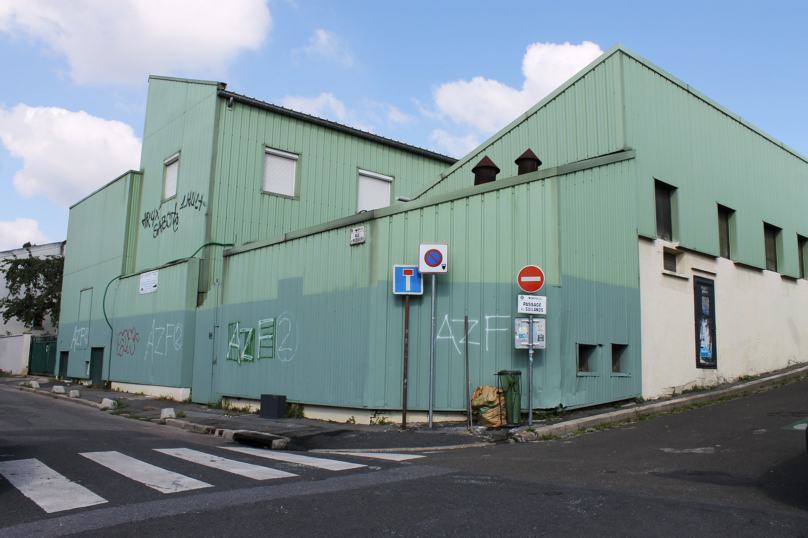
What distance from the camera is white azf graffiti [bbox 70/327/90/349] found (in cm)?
2331

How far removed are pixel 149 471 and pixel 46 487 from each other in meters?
1.04

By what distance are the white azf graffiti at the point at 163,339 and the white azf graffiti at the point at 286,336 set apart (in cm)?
479

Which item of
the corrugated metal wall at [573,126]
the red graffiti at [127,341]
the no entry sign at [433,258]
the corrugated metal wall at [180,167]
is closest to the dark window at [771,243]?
the corrugated metal wall at [573,126]

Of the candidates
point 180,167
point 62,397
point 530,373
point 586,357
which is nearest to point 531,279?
point 530,373

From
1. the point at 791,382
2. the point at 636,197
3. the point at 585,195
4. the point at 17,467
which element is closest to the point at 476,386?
the point at 585,195

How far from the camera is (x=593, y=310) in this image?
1170 centimetres

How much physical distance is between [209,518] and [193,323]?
43.6ft

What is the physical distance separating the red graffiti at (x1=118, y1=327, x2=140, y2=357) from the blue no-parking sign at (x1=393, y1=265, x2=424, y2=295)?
40.1 ft

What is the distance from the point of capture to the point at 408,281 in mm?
10953

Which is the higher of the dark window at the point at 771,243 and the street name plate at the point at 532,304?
the dark window at the point at 771,243

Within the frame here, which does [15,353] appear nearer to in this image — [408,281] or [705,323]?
[408,281]

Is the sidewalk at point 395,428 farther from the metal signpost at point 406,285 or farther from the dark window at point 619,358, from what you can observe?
the metal signpost at point 406,285

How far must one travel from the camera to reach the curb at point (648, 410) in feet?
32.2

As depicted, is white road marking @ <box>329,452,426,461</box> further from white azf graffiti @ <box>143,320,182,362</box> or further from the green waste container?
white azf graffiti @ <box>143,320,182,362</box>
